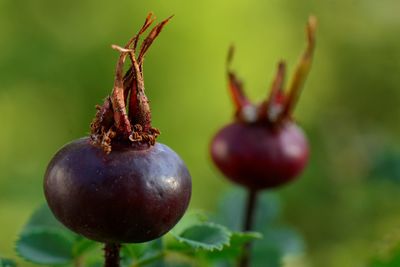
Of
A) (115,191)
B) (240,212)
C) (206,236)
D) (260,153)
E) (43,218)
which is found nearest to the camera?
(115,191)

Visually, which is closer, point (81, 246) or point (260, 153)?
point (81, 246)

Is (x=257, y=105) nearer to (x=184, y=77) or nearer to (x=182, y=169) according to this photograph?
(x=182, y=169)

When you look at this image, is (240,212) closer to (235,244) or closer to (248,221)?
(248,221)

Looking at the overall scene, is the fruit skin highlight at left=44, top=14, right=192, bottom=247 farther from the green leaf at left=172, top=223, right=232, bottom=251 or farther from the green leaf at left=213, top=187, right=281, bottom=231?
the green leaf at left=213, top=187, right=281, bottom=231

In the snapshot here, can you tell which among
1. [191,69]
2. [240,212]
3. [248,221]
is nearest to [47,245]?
[248,221]

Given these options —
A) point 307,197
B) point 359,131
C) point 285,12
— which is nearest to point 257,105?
point 307,197

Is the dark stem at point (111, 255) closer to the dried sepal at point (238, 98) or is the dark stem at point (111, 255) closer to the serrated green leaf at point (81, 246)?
the serrated green leaf at point (81, 246)

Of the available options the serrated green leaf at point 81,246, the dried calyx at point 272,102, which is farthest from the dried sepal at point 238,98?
the serrated green leaf at point 81,246
